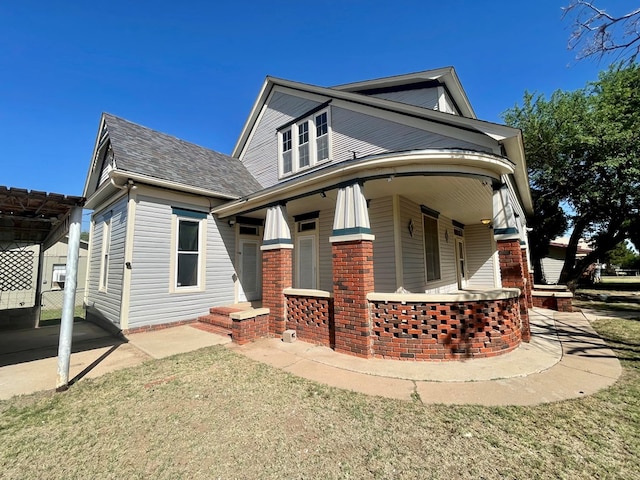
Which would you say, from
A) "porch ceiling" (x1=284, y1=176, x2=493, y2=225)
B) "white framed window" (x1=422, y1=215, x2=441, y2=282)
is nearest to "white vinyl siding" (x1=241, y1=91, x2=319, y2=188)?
"porch ceiling" (x1=284, y1=176, x2=493, y2=225)

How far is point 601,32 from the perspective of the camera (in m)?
4.33

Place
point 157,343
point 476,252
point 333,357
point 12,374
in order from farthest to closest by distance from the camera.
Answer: point 476,252
point 157,343
point 333,357
point 12,374

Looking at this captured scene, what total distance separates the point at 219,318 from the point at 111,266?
10.9 ft

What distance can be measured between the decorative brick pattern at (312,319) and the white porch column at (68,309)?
3627 mm

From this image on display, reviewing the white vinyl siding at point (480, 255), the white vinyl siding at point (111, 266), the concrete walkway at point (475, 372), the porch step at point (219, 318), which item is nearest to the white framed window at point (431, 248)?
the concrete walkway at point (475, 372)

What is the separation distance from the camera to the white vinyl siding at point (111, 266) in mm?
6973

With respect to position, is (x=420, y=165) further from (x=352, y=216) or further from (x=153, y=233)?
(x=153, y=233)

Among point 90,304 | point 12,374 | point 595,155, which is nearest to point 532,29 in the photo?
point 12,374

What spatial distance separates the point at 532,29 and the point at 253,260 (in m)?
9.50

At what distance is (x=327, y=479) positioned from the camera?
6.81 feet

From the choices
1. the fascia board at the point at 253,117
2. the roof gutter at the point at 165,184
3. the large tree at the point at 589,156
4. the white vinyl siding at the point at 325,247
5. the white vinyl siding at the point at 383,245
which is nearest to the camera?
the roof gutter at the point at 165,184

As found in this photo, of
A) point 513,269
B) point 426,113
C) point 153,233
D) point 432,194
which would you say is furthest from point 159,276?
point 513,269

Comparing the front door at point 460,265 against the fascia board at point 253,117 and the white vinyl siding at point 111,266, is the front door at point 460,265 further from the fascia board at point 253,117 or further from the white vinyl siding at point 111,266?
the white vinyl siding at point 111,266

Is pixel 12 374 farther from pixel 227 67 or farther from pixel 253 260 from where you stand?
pixel 227 67
